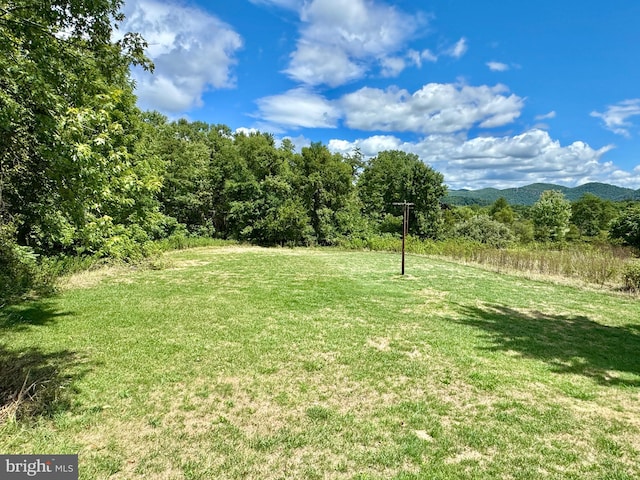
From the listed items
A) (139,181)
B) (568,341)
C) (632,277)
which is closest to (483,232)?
(632,277)

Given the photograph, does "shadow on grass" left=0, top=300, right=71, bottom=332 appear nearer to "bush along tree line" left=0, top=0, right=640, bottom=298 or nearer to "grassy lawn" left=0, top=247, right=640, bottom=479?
"grassy lawn" left=0, top=247, right=640, bottom=479

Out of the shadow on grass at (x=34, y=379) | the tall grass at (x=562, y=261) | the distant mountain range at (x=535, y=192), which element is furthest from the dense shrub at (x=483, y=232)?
the distant mountain range at (x=535, y=192)

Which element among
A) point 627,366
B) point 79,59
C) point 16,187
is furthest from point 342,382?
point 16,187

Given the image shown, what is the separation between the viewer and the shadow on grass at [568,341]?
4.31 meters

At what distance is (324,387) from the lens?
373 centimetres

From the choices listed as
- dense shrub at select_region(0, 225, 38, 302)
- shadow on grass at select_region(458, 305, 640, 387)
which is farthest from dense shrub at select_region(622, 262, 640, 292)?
dense shrub at select_region(0, 225, 38, 302)

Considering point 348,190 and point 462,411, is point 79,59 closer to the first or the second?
point 462,411

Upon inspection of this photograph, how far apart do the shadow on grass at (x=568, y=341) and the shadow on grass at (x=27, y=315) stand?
24.3 ft

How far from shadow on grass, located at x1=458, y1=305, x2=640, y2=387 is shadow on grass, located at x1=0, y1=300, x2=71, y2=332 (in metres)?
7.42

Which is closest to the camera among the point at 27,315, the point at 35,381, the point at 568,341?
the point at 35,381

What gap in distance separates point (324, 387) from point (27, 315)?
5.84 metres

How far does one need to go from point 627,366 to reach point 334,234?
20.3 m

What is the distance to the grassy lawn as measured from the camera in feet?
8.41

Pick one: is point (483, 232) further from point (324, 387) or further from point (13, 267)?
point (13, 267)
